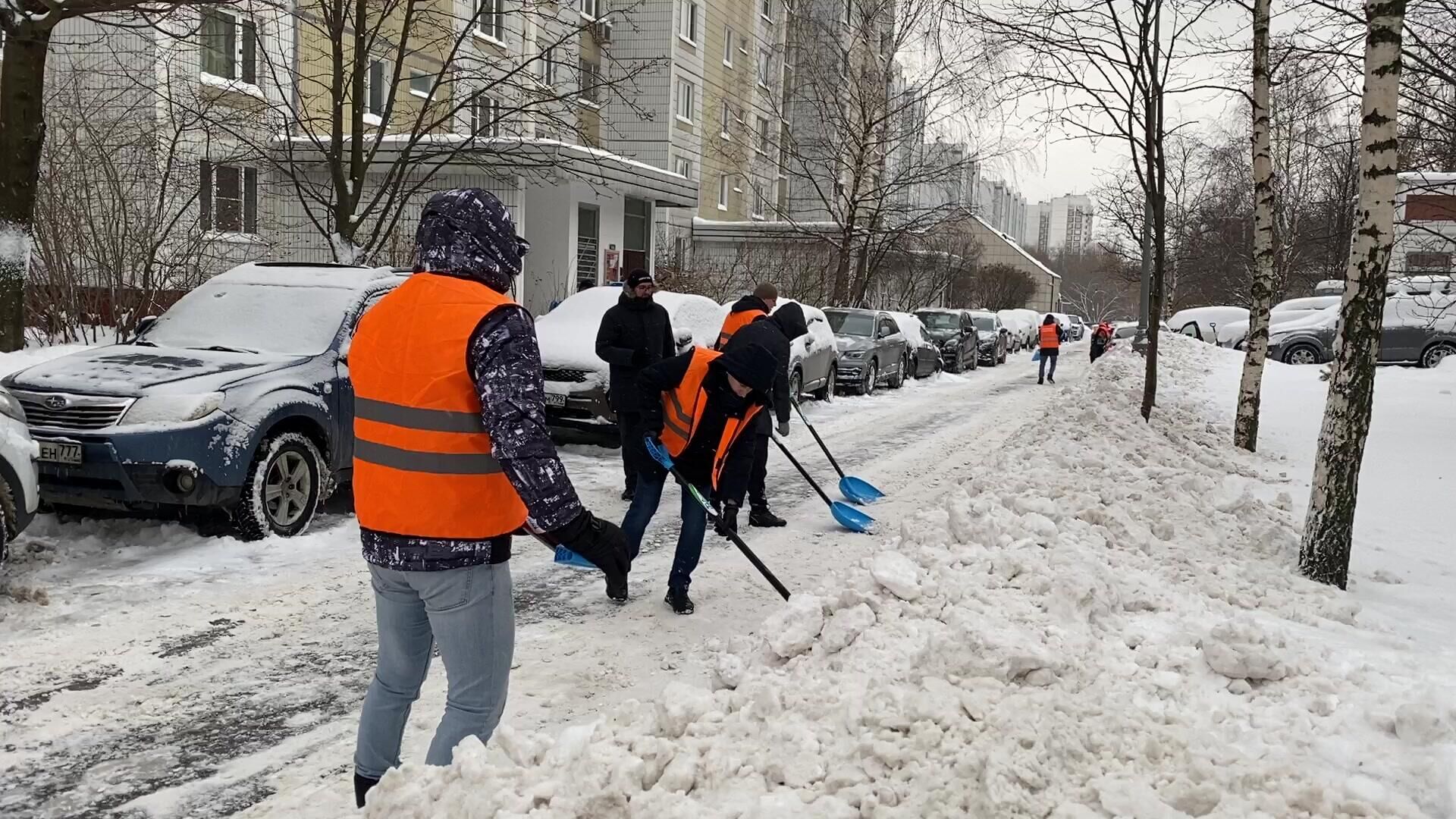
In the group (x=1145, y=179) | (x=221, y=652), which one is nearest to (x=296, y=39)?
(x=1145, y=179)

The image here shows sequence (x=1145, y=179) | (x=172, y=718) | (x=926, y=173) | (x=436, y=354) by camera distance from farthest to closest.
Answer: (x=926, y=173) < (x=1145, y=179) < (x=172, y=718) < (x=436, y=354)

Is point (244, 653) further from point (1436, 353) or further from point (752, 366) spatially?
point (1436, 353)

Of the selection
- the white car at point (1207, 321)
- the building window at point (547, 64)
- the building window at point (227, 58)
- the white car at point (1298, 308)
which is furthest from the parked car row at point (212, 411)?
the white car at point (1207, 321)

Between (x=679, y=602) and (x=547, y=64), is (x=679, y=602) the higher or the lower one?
the lower one

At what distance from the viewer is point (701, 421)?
5316 millimetres

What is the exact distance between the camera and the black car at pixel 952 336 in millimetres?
25750

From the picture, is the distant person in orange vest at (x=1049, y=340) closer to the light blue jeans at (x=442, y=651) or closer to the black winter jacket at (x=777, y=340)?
the black winter jacket at (x=777, y=340)

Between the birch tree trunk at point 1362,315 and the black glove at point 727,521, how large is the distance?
9.90ft

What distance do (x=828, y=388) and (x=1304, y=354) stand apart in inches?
542

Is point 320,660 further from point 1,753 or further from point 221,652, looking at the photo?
point 1,753

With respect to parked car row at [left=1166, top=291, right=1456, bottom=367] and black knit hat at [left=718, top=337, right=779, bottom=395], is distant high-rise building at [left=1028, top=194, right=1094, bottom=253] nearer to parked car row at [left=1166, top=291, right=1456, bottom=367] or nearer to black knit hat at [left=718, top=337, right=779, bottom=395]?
parked car row at [left=1166, top=291, right=1456, bottom=367]

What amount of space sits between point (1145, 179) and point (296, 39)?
53.1 ft

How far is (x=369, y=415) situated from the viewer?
2.64 m

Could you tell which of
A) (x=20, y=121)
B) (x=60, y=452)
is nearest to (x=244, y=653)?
(x=60, y=452)
